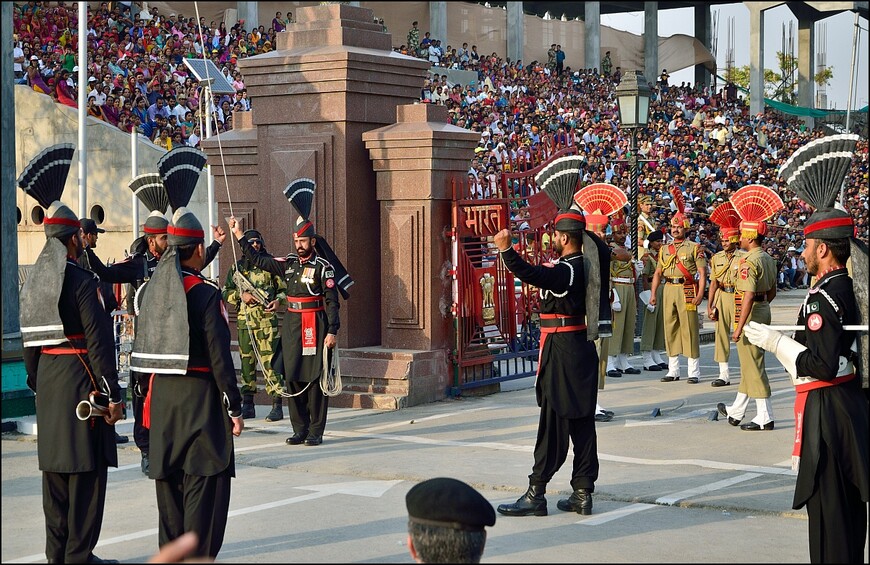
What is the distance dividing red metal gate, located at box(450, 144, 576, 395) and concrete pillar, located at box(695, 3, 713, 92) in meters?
38.4

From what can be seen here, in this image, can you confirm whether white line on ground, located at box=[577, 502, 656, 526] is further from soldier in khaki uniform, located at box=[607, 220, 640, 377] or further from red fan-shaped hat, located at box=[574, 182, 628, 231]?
soldier in khaki uniform, located at box=[607, 220, 640, 377]

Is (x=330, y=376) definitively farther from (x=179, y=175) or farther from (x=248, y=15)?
(x=248, y=15)

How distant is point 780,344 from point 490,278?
7.10 metres

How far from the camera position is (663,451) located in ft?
31.7

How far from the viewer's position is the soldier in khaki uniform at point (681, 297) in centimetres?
1434

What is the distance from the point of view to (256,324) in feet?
38.6

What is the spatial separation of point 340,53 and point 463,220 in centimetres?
212

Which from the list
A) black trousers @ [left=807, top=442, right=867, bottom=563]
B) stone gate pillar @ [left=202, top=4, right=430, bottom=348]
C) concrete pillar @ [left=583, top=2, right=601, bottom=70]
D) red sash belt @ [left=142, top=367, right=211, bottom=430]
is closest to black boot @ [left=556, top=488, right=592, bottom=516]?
black trousers @ [left=807, top=442, right=867, bottom=563]

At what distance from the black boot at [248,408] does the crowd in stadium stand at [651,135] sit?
13.3 m

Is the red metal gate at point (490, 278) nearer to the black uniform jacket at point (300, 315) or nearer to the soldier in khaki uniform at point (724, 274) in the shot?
the soldier in khaki uniform at point (724, 274)

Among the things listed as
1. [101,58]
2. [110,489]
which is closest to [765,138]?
[101,58]

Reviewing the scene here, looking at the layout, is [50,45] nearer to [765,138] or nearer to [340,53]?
[340,53]

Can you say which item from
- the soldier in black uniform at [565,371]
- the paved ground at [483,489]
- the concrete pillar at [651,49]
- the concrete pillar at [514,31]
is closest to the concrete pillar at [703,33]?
the concrete pillar at [651,49]

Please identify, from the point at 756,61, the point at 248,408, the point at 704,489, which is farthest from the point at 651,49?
the point at 704,489
